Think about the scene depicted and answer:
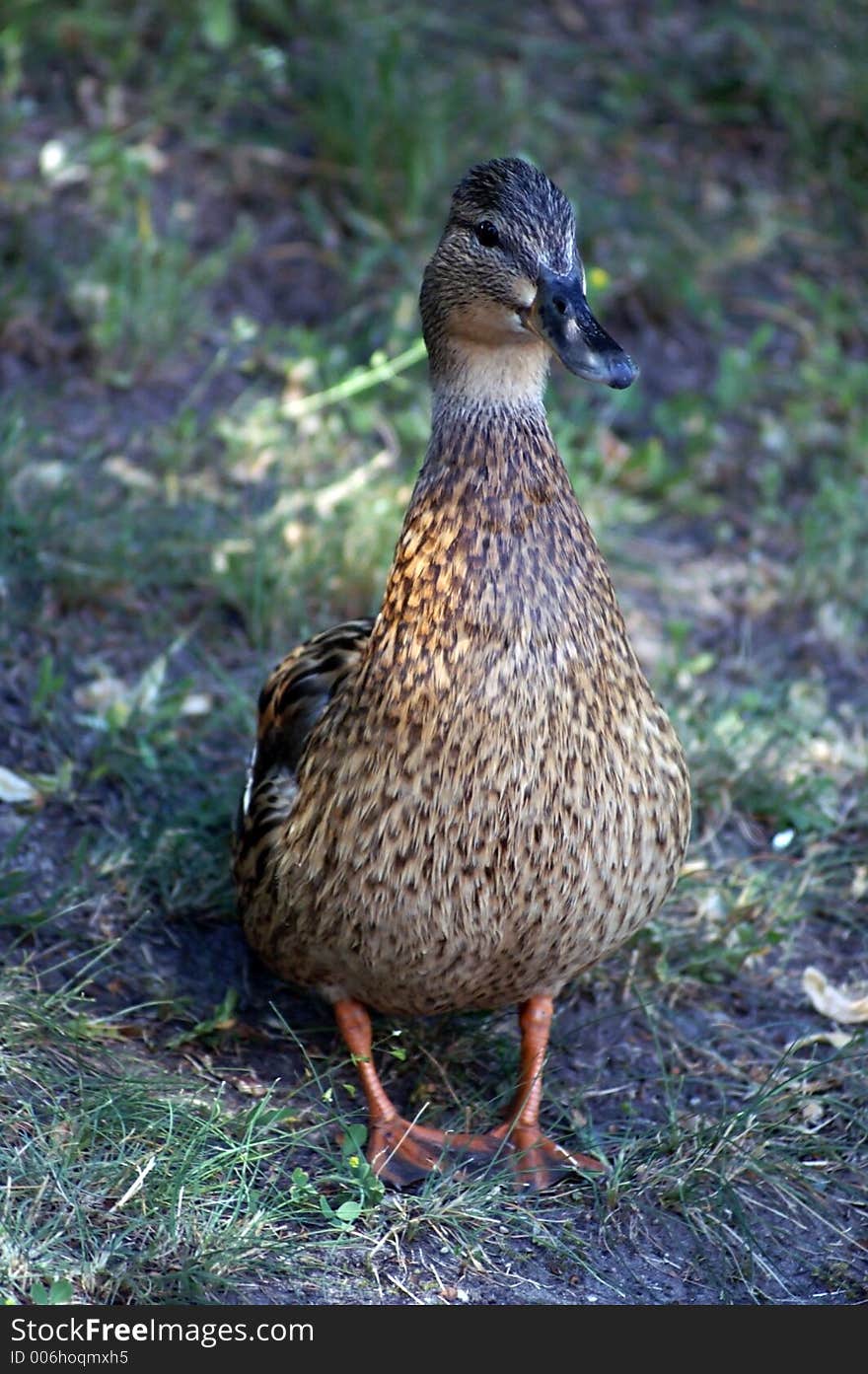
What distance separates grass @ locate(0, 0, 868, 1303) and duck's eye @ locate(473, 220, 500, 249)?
4.75ft

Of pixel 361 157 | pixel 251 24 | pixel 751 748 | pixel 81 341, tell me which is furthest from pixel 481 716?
pixel 251 24

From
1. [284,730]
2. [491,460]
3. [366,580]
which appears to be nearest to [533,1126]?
[284,730]

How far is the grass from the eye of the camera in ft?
10.2

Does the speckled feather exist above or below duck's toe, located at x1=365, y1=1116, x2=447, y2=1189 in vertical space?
above

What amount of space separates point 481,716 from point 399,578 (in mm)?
301

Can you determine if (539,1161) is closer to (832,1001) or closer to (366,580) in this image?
(832,1001)

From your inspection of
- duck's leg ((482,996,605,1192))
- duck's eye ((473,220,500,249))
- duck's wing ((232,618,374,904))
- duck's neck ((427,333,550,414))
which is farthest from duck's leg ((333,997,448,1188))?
duck's eye ((473,220,500,249))

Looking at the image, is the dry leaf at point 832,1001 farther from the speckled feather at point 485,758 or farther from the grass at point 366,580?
the speckled feather at point 485,758

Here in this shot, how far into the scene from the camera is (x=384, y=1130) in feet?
10.8

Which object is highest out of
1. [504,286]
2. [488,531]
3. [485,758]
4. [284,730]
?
[504,286]

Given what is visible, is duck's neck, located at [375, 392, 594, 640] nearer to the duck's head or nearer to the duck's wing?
the duck's head

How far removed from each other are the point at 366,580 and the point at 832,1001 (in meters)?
1.63

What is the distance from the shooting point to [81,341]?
17.8 ft

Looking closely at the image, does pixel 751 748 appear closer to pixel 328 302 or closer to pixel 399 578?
pixel 399 578
